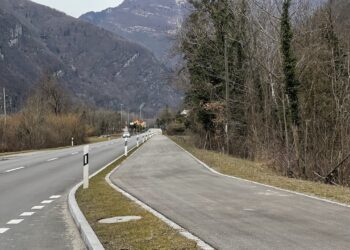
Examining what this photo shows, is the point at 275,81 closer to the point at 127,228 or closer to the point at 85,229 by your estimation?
the point at 127,228

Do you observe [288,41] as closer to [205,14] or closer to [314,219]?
[314,219]

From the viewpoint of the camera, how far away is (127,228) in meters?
9.44

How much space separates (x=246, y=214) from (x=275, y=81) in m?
23.3

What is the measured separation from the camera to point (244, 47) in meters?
41.8

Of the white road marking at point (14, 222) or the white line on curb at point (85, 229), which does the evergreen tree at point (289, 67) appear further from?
the white road marking at point (14, 222)

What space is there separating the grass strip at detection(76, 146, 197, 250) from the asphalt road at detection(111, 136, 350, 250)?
1.40 ft

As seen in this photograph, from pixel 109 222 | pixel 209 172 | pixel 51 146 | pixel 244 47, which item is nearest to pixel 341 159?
pixel 209 172

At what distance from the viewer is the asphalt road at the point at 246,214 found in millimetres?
8023

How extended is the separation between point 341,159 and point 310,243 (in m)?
15.6

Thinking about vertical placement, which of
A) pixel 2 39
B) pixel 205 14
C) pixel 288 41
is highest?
pixel 2 39

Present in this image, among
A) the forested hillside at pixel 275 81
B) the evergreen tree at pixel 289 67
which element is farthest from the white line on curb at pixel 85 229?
the evergreen tree at pixel 289 67

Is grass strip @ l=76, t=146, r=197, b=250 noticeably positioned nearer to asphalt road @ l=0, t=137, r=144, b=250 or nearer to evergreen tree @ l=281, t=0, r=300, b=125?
asphalt road @ l=0, t=137, r=144, b=250

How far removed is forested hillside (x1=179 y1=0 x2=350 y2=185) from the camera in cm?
2462

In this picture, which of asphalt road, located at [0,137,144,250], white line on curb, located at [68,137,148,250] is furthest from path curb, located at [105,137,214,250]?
asphalt road, located at [0,137,144,250]
